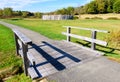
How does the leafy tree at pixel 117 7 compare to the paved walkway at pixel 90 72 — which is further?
the leafy tree at pixel 117 7

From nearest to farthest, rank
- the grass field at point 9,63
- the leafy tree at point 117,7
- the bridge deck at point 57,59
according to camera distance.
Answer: the bridge deck at point 57,59, the grass field at point 9,63, the leafy tree at point 117,7

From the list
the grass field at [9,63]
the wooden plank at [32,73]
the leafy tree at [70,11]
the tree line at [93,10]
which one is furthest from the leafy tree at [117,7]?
the wooden plank at [32,73]

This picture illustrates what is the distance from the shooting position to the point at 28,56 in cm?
609

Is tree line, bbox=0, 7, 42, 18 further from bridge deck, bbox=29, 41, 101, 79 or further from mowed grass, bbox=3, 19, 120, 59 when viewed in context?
bridge deck, bbox=29, 41, 101, 79

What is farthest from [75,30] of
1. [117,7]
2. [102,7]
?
[102,7]

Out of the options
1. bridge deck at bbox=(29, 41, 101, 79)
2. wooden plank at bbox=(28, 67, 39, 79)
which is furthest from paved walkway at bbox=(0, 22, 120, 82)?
wooden plank at bbox=(28, 67, 39, 79)

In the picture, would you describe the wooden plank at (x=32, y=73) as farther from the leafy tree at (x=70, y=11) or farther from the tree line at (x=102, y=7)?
the leafy tree at (x=70, y=11)

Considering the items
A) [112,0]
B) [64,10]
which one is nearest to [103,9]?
[112,0]

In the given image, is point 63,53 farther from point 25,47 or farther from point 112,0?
point 112,0

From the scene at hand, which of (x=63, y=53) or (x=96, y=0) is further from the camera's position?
(x=96, y=0)

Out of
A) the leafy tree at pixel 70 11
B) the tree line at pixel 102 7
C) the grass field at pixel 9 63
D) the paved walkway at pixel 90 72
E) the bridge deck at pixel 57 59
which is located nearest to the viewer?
the paved walkway at pixel 90 72

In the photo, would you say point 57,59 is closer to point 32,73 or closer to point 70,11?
Result: point 32,73

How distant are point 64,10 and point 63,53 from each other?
97.2 m

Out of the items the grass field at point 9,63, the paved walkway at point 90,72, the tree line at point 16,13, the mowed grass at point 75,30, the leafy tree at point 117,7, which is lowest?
the grass field at point 9,63
